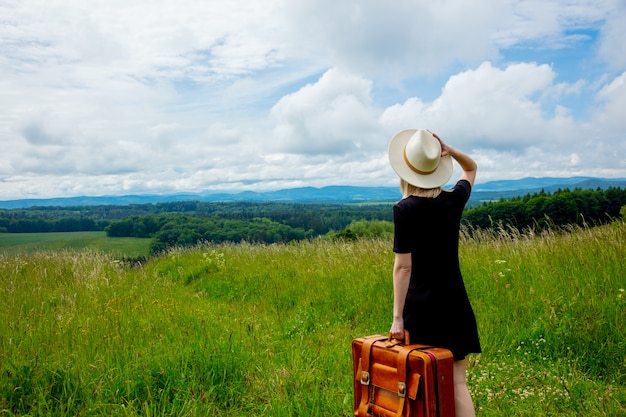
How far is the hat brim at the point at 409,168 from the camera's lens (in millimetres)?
3100

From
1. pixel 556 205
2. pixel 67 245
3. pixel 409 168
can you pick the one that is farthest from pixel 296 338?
pixel 556 205

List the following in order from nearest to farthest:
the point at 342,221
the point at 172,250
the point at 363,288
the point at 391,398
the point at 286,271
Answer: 1. the point at 391,398
2. the point at 363,288
3. the point at 286,271
4. the point at 172,250
5. the point at 342,221

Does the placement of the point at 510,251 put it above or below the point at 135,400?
above

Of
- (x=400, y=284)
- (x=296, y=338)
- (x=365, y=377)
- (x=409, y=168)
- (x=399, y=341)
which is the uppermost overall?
(x=409, y=168)

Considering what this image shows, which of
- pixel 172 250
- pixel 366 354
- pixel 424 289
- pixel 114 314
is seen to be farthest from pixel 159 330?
pixel 172 250

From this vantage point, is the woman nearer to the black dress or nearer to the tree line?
the black dress

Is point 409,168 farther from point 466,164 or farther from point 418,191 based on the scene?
point 466,164

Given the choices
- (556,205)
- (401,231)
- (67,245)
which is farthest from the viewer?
(556,205)

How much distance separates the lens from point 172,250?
1455 centimetres

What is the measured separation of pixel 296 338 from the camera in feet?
18.8

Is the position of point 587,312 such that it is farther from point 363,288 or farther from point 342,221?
point 342,221

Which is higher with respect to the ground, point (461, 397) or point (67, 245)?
point (67, 245)

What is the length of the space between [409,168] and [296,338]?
3297 millimetres

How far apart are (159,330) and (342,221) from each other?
6264 cm
